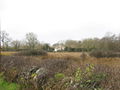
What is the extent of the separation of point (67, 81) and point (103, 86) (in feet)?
4.15

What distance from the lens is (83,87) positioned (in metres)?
4.31

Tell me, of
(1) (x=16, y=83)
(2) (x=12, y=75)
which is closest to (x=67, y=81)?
(1) (x=16, y=83)

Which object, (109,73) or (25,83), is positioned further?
(25,83)

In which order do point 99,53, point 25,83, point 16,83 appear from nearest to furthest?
point 25,83
point 16,83
point 99,53

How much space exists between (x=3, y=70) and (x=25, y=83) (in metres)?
3.30

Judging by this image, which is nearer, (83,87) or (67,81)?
(83,87)

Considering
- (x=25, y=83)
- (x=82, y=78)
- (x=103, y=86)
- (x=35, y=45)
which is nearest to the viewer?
(x=103, y=86)

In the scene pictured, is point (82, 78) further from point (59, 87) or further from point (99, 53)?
point (99, 53)

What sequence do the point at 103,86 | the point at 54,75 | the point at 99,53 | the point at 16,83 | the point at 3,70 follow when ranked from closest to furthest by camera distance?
the point at 103,86
the point at 54,75
the point at 16,83
the point at 3,70
the point at 99,53

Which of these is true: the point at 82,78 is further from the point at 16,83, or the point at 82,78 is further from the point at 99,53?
the point at 99,53

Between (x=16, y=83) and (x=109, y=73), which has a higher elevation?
(x=109, y=73)

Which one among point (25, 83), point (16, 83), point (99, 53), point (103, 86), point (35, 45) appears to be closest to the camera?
point (103, 86)

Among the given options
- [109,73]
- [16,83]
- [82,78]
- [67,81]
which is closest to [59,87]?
[67,81]

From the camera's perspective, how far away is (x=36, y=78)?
238 inches
